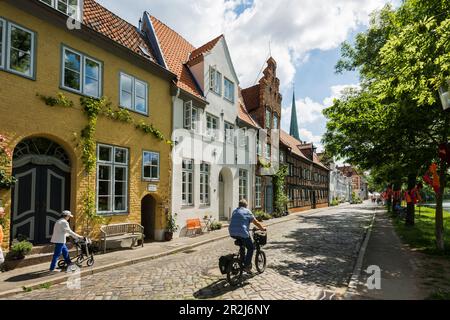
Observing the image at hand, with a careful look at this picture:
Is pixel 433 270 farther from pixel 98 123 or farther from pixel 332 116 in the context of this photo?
pixel 98 123

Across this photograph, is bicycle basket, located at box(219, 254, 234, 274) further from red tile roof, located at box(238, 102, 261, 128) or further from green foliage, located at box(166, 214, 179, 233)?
red tile roof, located at box(238, 102, 261, 128)

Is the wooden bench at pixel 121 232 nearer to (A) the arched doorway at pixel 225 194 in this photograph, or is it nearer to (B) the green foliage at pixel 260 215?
(A) the arched doorway at pixel 225 194

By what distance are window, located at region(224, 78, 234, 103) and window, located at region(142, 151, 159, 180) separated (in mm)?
7898

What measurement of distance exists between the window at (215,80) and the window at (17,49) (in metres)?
9.93

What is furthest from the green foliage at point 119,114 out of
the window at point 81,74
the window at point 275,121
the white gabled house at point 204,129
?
the window at point 275,121

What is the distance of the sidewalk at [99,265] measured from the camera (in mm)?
6602

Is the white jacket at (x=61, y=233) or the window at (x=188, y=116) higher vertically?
the window at (x=188, y=116)

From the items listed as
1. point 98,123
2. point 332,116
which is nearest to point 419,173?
point 332,116

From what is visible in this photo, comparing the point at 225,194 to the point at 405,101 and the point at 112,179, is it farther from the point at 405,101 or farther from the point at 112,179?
the point at 405,101

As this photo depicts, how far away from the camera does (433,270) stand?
780 centimetres

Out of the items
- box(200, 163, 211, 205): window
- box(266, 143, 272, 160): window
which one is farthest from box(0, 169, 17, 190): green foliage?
box(266, 143, 272, 160): window

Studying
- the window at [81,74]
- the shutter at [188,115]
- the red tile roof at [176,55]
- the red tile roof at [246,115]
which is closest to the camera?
the window at [81,74]
